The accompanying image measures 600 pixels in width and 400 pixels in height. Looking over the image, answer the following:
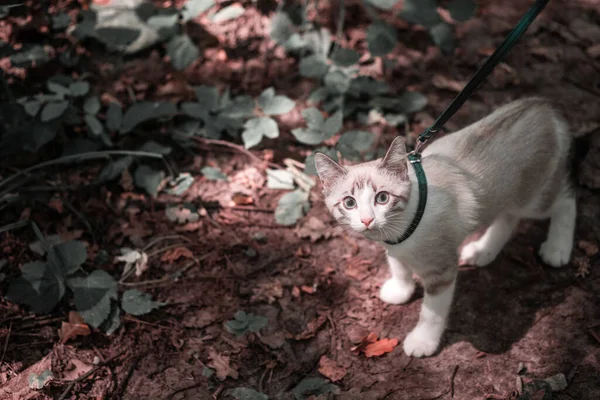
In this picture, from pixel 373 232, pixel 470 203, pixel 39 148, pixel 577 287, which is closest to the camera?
pixel 373 232

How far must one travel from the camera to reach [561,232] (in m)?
3.20

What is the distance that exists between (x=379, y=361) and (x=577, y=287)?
3.84ft

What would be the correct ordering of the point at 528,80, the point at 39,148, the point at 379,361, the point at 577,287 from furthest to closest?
the point at 528,80, the point at 39,148, the point at 577,287, the point at 379,361

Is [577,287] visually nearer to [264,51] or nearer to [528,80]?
[528,80]

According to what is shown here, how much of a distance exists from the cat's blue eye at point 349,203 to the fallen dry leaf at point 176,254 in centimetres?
123

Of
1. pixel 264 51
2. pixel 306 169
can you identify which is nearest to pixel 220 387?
pixel 306 169

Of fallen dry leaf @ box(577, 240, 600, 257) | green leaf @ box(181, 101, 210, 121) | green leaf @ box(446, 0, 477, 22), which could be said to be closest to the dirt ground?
fallen dry leaf @ box(577, 240, 600, 257)

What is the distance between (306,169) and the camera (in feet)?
11.0

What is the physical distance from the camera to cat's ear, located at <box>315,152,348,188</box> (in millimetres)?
2471

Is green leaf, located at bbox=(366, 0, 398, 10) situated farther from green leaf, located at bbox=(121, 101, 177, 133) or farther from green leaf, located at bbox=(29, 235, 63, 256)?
green leaf, located at bbox=(29, 235, 63, 256)

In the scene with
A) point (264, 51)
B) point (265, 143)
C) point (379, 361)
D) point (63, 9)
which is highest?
point (63, 9)

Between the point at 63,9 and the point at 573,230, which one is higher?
the point at 63,9

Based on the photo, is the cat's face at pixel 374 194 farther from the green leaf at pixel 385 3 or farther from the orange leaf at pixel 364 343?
the green leaf at pixel 385 3

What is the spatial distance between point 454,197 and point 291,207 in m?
1.18
